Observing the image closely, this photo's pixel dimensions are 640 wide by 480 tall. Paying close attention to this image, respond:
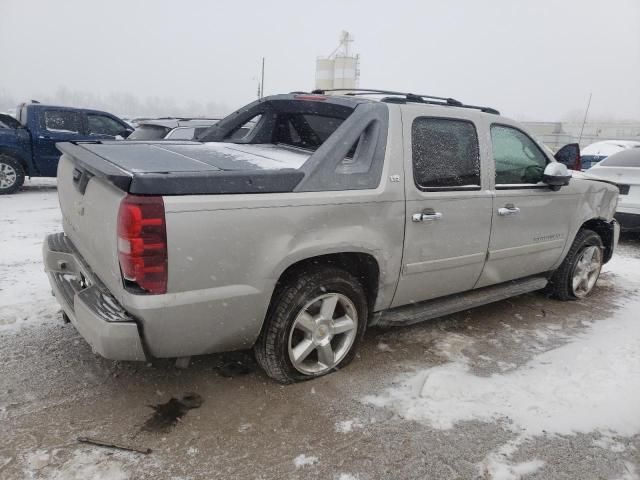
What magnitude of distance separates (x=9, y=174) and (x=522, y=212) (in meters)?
9.05

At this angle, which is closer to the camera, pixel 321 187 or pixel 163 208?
pixel 163 208

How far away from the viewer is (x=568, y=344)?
151 inches

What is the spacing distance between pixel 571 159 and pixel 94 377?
4.44 meters

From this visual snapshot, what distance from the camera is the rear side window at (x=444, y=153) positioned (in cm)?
318

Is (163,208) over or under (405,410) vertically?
over

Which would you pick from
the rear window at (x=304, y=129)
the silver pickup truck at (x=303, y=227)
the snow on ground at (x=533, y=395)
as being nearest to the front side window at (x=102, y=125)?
the silver pickup truck at (x=303, y=227)

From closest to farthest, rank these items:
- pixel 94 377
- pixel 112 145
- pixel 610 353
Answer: pixel 94 377, pixel 112 145, pixel 610 353

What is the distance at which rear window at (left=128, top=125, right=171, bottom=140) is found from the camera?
7988 millimetres

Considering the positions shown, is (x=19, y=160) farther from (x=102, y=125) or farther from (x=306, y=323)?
(x=306, y=323)

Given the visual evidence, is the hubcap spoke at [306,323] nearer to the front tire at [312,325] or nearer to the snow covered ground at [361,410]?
the front tire at [312,325]

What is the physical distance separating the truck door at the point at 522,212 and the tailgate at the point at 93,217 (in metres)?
2.57

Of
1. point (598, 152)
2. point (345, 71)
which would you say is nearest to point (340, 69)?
point (345, 71)

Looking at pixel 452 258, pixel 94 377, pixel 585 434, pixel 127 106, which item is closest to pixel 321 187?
pixel 452 258

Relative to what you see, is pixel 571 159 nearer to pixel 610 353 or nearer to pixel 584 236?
pixel 584 236
